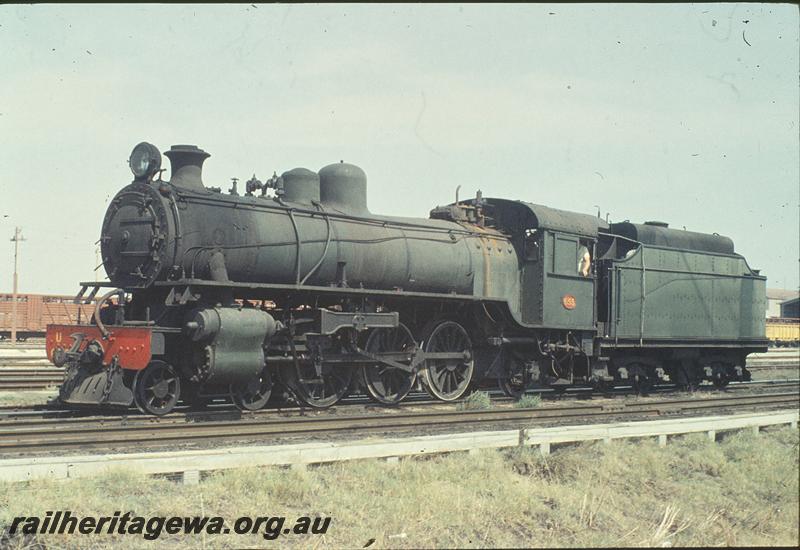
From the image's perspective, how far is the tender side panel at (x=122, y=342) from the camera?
11.2 metres

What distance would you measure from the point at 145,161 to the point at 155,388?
3.26 meters

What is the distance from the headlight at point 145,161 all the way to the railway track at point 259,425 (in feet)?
11.4

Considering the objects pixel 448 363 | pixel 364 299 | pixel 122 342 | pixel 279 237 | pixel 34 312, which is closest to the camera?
pixel 122 342

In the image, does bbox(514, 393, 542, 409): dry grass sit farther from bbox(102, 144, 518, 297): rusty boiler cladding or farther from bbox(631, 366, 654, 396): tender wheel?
bbox(631, 366, 654, 396): tender wheel

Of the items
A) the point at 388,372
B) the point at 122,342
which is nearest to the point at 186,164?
the point at 122,342

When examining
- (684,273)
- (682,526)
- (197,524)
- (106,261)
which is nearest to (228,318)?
(106,261)

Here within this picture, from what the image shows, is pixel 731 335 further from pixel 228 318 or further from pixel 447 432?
pixel 228 318

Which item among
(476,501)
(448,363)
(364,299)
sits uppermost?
(364,299)

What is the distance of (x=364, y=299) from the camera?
45.5 feet

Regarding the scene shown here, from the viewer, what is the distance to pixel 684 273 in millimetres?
18828

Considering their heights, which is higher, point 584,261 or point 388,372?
point 584,261

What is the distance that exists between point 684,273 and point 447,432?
31.2 feet

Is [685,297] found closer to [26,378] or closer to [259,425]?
[259,425]

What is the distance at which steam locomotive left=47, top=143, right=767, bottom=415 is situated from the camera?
1196 centimetres
